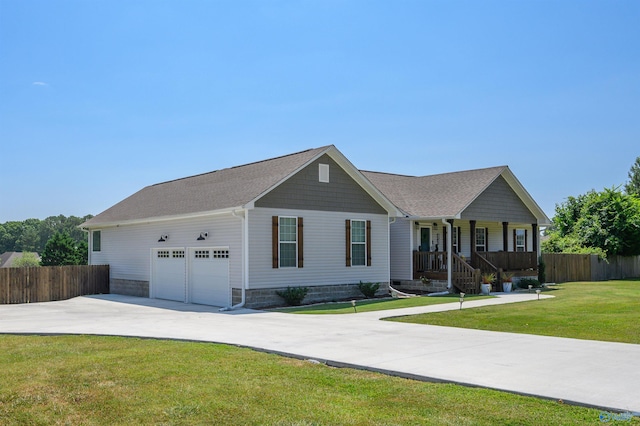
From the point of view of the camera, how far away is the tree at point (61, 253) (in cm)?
4378

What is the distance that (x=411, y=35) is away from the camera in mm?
18344

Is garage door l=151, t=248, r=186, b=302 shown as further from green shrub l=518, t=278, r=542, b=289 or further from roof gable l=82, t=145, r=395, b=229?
green shrub l=518, t=278, r=542, b=289

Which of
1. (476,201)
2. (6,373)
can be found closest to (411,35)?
(476,201)

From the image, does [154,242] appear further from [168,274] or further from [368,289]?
[368,289]

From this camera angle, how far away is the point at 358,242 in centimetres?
2266

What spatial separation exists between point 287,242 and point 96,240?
1326 centimetres

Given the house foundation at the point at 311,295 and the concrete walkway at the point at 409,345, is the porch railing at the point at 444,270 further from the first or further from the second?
the concrete walkway at the point at 409,345

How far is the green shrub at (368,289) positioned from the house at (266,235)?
0.26m

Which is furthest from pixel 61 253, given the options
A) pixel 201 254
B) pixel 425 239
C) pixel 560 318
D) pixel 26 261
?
pixel 560 318

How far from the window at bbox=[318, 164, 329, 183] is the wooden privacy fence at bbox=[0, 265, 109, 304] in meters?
12.1

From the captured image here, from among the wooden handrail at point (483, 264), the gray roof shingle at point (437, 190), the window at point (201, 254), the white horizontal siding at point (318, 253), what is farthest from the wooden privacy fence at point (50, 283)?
the wooden handrail at point (483, 264)

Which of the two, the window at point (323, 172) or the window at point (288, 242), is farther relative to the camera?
the window at point (323, 172)

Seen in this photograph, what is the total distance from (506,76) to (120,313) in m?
14.7

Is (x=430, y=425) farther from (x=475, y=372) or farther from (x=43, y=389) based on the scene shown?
(x=43, y=389)
